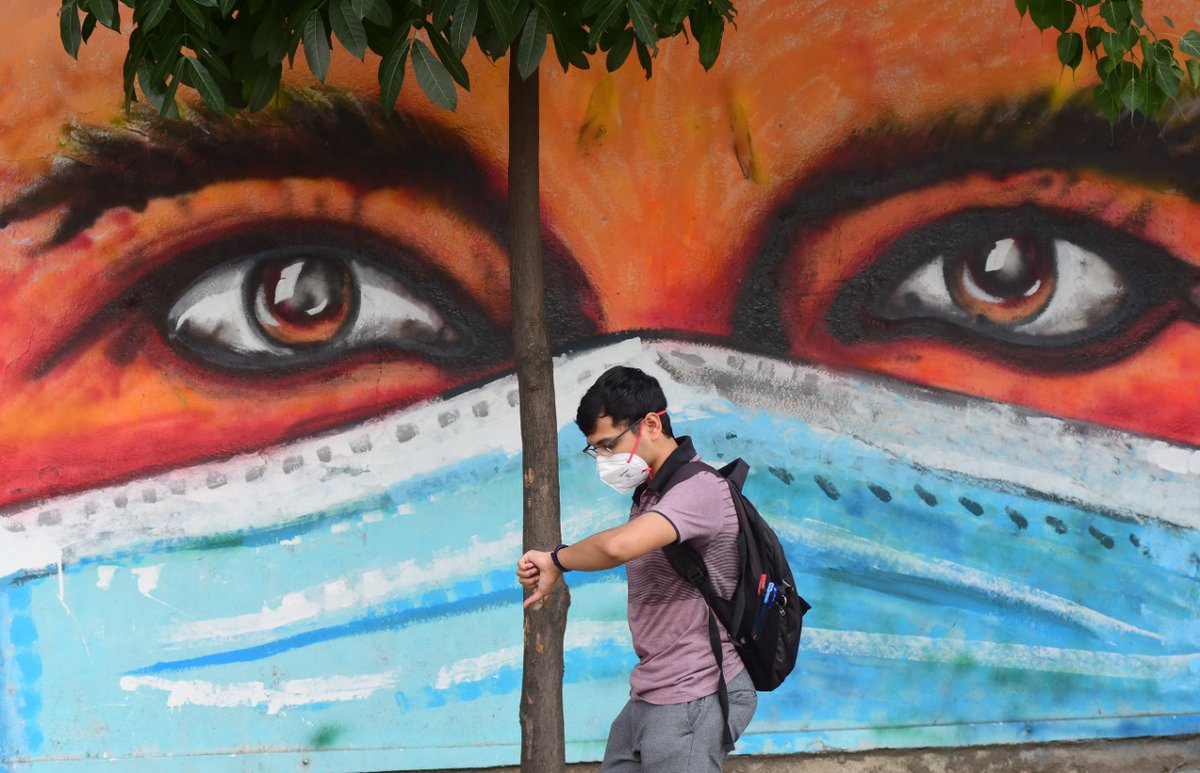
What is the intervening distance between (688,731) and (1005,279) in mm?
2914

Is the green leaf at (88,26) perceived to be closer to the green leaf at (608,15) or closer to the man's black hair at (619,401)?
the green leaf at (608,15)

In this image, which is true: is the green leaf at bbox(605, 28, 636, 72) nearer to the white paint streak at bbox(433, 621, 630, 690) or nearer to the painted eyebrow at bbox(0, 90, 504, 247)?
the painted eyebrow at bbox(0, 90, 504, 247)

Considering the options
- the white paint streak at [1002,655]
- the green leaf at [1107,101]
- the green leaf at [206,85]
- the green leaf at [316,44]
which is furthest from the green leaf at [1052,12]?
the white paint streak at [1002,655]

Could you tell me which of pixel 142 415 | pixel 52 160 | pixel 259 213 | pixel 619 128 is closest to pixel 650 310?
pixel 619 128

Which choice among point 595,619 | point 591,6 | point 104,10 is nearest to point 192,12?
point 104,10

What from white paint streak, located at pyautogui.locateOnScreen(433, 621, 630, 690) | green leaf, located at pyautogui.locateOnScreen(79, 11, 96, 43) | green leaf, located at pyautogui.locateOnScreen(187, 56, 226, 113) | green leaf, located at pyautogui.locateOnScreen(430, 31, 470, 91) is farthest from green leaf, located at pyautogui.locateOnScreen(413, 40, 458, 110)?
white paint streak, located at pyautogui.locateOnScreen(433, 621, 630, 690)

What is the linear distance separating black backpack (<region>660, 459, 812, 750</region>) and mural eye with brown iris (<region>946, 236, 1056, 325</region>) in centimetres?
241

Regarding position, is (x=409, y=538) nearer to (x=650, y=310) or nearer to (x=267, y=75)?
(x=650, y=310)

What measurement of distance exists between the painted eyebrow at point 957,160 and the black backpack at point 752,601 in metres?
2.03

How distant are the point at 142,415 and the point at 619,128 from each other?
213cm

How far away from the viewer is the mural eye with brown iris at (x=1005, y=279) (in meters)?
5.28

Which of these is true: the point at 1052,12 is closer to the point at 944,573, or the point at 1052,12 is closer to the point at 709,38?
the point at 709,38

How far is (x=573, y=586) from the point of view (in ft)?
16.5

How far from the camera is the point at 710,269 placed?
5.12 meters
